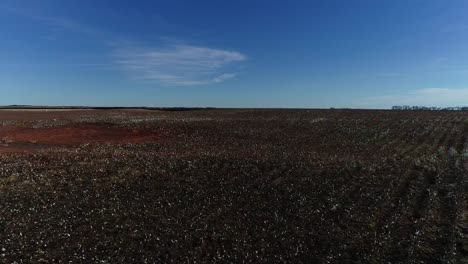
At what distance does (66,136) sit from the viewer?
4081 centimetres

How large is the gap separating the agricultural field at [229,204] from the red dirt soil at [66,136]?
53 centimetres

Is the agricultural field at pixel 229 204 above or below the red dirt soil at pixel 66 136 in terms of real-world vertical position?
below

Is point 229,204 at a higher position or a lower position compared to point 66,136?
lower

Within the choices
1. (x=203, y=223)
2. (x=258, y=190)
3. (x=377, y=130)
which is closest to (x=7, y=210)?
(x=203, y=223)

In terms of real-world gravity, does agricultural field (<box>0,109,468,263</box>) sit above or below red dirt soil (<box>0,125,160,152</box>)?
below

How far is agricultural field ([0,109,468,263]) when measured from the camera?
14633 millimetres

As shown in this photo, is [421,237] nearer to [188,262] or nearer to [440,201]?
[440,201]

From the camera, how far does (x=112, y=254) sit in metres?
14.2

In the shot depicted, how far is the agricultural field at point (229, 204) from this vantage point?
14633 mm

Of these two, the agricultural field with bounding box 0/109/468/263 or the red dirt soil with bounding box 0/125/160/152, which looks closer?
the agricultural field with bounding box 0/109/468/263

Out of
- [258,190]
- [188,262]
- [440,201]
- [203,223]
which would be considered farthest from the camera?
[258,190]

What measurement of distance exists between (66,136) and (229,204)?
26818 millimetres

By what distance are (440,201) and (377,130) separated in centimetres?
3258

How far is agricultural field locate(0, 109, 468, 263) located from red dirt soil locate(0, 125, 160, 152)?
1.75 ft
